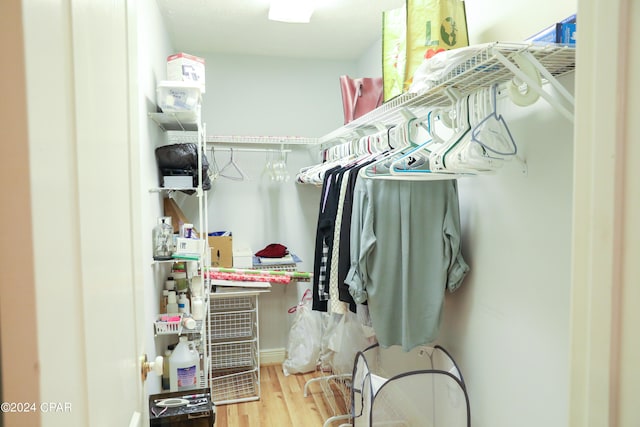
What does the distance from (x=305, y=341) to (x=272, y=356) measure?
0.46m

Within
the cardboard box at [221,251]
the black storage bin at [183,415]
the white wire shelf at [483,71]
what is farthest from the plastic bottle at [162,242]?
the white wire shelf at [483,71]

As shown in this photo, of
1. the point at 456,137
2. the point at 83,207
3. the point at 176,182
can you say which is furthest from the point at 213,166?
the point at 83,207

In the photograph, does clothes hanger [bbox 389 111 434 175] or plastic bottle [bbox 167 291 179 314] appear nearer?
clothes hanger [bbox 389 111 434 175]

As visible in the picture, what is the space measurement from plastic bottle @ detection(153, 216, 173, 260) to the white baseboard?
1.72 m

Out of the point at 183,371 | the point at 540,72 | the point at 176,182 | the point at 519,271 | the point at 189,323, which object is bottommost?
the point at 183,371

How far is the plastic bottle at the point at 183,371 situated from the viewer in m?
2.17

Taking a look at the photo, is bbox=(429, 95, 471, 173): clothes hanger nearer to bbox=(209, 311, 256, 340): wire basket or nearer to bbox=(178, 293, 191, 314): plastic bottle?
bbox=(178, 293, 191, 314): plastic bottle

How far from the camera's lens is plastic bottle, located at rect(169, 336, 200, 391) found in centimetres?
217

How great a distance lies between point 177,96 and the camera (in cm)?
218

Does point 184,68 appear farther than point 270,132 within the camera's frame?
No

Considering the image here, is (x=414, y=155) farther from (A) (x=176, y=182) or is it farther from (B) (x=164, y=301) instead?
(B) (x=164, y=301)

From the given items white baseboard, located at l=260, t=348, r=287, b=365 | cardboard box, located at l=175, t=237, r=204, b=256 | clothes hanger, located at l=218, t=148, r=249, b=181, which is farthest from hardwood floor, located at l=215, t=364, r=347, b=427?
clothes hanger, located at l=218, t=148, r=249, b=181

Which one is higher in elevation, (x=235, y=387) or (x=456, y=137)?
(x=456, y=137)

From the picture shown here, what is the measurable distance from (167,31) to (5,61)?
292 cm
